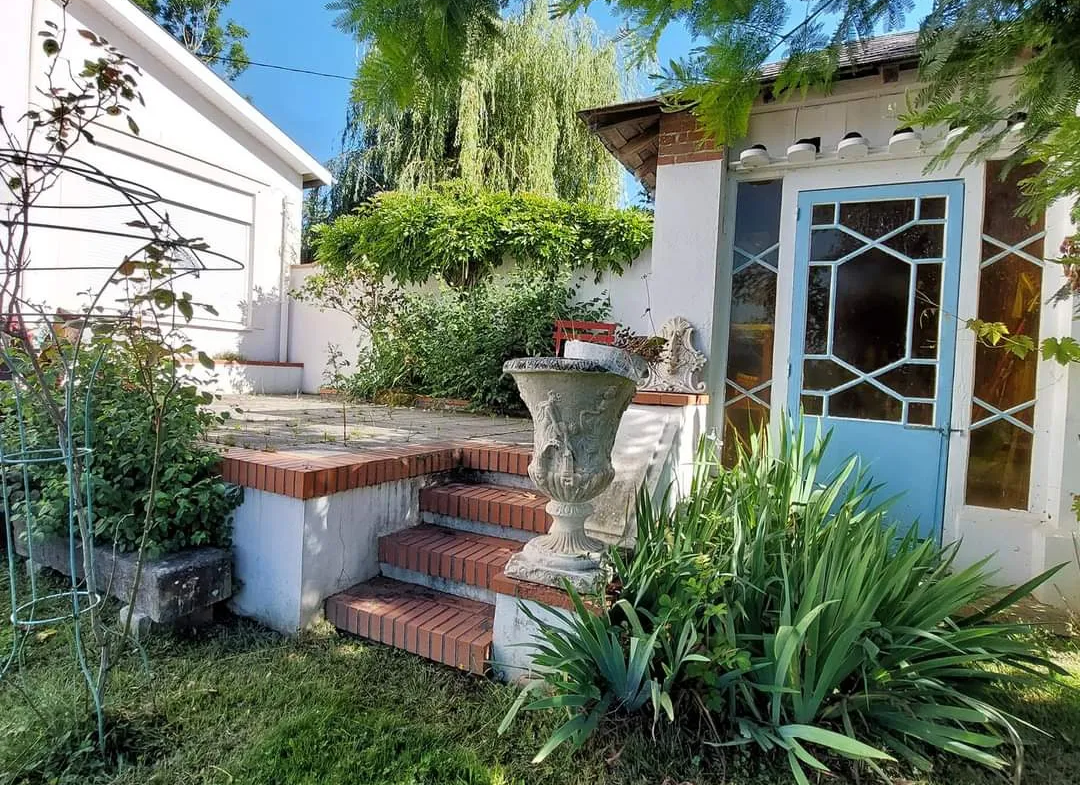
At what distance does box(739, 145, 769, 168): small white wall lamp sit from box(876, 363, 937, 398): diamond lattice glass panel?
1.96 m

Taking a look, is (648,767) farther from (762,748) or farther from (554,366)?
(554,366)

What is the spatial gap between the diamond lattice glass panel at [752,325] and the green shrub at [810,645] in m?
2.34

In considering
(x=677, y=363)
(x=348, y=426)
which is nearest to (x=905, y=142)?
(x=677, y=363)

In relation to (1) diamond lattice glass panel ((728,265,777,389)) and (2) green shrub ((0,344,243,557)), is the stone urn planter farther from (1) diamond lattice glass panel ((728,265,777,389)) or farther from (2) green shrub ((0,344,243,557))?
(1) diamond lattice glass panel ((728,265,777,389))

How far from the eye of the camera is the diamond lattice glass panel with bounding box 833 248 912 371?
14.5 ft

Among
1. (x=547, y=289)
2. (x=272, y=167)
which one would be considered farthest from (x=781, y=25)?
(x=272, y=167)

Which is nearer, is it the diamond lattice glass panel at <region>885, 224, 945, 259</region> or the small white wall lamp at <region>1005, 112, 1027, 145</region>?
the small white wall lamp at <region>1005, 112, 1027, 145</region>

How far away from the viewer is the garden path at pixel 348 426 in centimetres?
412

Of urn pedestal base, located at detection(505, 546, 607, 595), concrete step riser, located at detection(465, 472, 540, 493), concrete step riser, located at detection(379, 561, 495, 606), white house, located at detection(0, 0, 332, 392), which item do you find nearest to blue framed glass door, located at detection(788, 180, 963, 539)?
concrete step riser, located at detection(465, 472, 540, 493)

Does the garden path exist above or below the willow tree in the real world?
below

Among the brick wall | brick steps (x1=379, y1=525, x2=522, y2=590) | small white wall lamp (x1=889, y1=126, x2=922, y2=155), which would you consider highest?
the brick wall

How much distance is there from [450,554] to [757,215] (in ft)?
12.5

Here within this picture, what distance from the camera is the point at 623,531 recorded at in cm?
306

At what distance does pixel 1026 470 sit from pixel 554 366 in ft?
12.5
